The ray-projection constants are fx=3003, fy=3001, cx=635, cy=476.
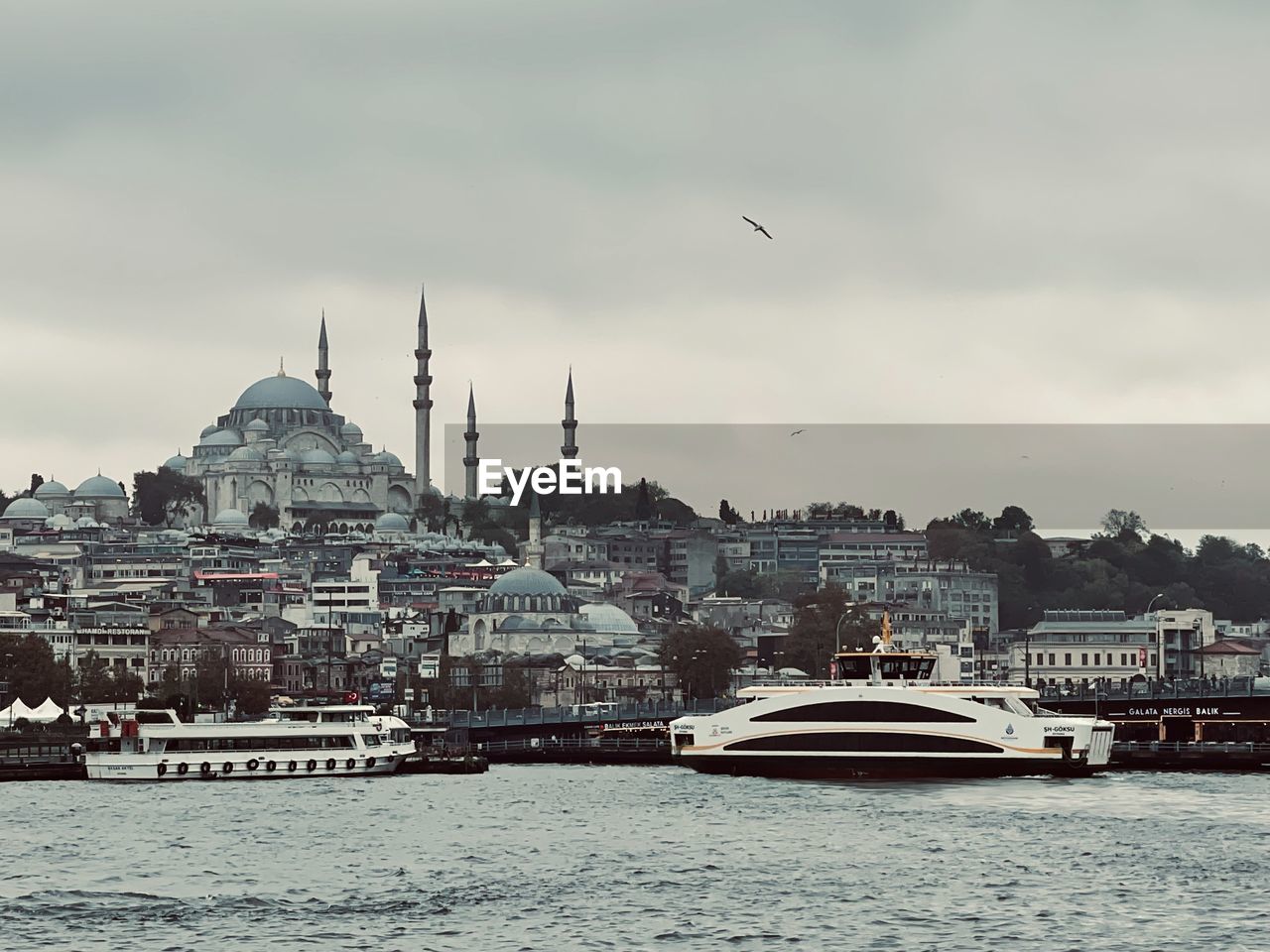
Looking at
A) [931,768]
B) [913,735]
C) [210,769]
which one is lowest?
[931,768]

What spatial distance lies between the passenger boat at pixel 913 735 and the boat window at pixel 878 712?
24 mm

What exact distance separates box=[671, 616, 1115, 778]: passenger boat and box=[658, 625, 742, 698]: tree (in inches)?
2387

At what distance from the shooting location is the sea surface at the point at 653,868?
42.3m

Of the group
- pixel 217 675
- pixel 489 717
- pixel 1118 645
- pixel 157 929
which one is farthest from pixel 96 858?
pixel 1118 645

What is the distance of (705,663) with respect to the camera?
5404 inches

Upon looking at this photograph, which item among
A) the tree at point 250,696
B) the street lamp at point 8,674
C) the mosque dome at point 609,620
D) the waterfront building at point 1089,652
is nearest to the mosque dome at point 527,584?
the mosque dome at point 609,620

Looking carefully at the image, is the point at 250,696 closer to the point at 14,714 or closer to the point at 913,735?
the point at 14,714

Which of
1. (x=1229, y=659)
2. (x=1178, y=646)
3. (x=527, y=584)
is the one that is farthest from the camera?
(x=527, y=584)

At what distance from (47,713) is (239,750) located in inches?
949

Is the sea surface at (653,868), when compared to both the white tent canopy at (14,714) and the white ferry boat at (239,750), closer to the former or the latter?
the white ferry boat at (239,750)

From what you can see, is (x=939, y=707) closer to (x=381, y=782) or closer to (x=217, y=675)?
(x=381, y=782)

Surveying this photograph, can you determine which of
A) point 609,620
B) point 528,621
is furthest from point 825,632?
point 609,620

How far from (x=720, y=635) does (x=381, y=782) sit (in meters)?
66.8

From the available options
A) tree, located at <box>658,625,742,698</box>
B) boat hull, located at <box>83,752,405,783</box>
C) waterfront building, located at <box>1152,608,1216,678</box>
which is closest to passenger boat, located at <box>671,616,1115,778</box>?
boat hull, located at <box>83,752,405,783</box>
